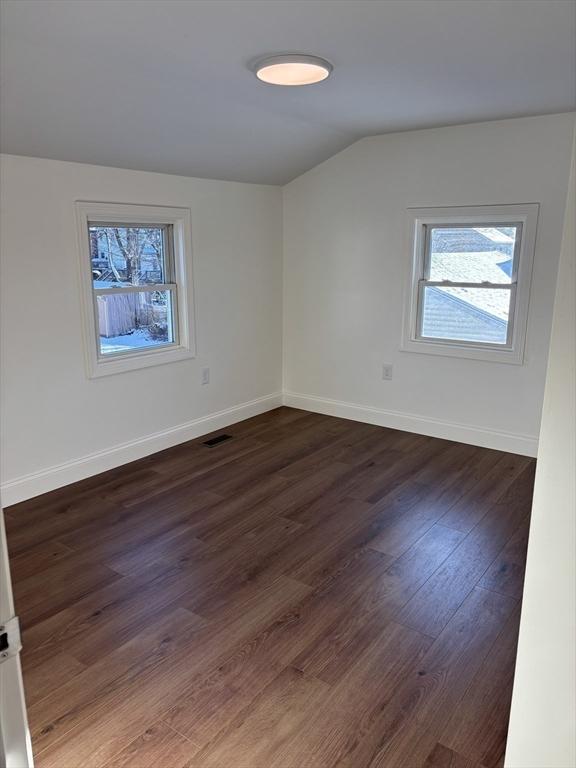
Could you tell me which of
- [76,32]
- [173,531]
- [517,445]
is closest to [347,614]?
[173,531]

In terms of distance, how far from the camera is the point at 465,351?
4.31m

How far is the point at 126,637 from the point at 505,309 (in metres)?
3.31

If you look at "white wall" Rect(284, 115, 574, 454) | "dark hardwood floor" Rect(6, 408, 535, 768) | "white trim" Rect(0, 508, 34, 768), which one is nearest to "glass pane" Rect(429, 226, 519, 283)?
"white wall" Rect(284, 115, 574, 454)

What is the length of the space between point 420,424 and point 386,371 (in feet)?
1.71

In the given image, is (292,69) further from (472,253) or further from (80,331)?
(472,253)

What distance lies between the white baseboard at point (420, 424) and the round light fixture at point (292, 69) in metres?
2.73

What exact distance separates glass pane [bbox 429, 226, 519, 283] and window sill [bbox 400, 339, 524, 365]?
50 cm

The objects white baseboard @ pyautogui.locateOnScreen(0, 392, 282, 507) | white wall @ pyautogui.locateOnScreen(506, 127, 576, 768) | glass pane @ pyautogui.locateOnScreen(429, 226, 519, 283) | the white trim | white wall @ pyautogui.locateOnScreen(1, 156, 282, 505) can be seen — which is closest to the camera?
the white trim

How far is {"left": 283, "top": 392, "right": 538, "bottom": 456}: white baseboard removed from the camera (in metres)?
4.20

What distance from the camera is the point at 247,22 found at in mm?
2164

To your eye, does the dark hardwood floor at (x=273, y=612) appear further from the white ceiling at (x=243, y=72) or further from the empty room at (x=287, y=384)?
the white ceiling at (x=243, y=72)

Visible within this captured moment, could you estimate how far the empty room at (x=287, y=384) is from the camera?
6.05 ft

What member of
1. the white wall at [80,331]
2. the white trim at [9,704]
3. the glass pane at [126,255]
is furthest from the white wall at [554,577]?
the glass pane at [126,255]

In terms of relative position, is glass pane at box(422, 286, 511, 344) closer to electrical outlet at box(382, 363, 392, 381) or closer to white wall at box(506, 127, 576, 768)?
electrical outlet at box(382, 363, 392, 381)
